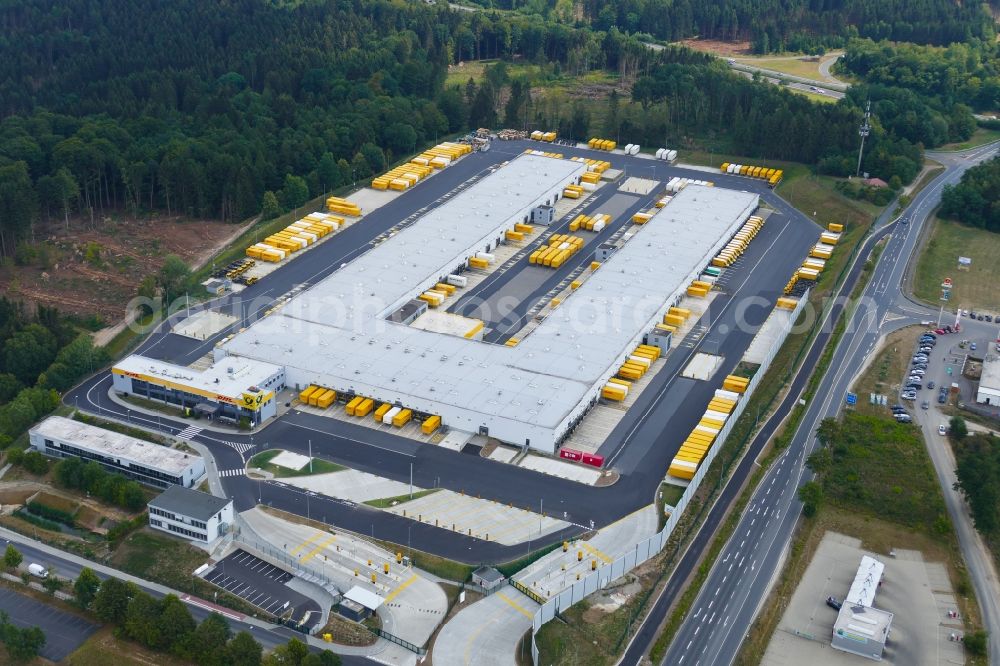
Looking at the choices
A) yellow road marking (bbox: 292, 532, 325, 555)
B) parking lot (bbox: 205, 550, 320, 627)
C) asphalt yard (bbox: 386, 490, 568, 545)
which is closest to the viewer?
parking lot (bbox: 205, 550, 320, 627)

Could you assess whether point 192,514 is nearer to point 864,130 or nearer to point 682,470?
point 682,470

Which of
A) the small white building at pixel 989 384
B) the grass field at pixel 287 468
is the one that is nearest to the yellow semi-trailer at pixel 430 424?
the grass field at pixel 287 468

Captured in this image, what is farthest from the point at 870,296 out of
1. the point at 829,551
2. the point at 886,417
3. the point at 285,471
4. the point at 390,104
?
the point at 390,104

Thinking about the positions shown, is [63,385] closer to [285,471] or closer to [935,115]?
[285,471]

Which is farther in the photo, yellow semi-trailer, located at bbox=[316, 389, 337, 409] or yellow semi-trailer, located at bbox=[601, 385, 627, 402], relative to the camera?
yellow semi-trailer, located at bbox=[601, 385, 627, 402]

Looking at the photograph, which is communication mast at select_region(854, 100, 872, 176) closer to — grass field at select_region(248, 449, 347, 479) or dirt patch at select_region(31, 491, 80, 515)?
grass field at select_region(248, 449, 347, 479)

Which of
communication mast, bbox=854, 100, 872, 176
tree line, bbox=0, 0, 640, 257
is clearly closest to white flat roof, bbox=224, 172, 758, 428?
tree line, bbox=0, 0, 640, 257

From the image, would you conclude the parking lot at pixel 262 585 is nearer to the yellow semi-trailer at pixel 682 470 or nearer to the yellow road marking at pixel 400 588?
the yellow road marking at pixel 400 588
